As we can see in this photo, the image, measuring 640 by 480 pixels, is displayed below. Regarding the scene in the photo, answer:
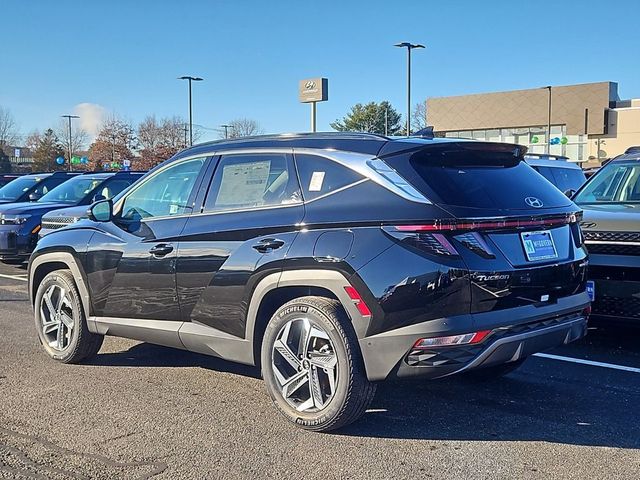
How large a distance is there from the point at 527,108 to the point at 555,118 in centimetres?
253

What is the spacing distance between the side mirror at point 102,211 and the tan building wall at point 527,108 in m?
54.2

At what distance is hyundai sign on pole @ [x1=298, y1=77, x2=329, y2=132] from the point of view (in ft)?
86.1

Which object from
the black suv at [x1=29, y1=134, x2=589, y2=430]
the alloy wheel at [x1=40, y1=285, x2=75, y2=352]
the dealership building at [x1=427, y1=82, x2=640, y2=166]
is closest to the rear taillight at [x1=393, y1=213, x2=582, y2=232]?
the black suv at [x1=29, y1=134, x2=589, y2=430]

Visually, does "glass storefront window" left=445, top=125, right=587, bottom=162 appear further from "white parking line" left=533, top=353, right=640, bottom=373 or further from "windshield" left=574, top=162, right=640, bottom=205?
"white parking line" left=533, top=353, right=640, bottom=373

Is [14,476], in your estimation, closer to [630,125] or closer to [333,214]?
[333,214]

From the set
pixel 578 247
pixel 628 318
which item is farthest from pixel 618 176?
pixel 578 247

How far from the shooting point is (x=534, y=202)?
444cm

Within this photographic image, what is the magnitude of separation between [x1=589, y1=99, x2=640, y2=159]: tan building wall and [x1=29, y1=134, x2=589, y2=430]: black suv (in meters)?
53.8

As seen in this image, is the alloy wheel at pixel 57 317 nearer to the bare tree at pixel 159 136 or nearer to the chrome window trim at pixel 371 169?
the chrome window trim at pixel 371 169

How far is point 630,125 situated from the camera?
179 feet

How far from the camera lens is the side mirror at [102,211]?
5.77m

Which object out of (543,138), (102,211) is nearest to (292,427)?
(102,211)

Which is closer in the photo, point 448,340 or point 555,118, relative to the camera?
point 448,340

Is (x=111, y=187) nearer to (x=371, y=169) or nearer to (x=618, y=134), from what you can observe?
(x=371, y=169)
